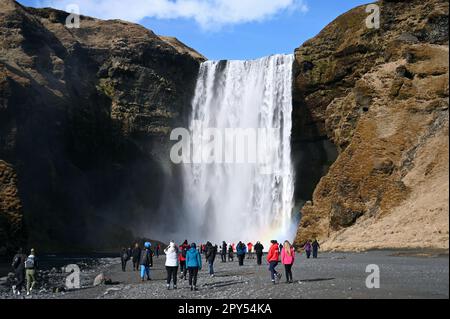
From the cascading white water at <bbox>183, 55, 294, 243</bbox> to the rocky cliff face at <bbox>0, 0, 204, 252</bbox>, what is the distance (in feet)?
15.1

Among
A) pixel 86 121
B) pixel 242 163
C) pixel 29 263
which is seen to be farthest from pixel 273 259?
pixel 86 121

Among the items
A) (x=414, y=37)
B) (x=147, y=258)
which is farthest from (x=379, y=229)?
(x=414, y=37)

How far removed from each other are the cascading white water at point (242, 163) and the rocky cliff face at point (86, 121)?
4606mm

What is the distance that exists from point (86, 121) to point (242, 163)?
25278 mm

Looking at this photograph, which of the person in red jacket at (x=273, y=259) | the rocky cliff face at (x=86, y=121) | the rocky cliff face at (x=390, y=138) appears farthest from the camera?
the rocky cliff face at (x=86, y=121)

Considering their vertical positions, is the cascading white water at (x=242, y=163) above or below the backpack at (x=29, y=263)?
above

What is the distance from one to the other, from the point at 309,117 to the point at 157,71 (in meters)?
30.1

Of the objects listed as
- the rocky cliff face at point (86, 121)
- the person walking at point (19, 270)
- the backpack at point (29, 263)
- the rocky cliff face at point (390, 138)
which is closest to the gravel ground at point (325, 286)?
the person walking at point (19, 270)

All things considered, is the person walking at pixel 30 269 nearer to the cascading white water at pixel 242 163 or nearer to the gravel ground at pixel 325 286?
the gravel ground at pixel 325 286

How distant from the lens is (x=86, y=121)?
88.4 metres

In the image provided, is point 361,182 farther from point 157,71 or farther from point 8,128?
point 157,71

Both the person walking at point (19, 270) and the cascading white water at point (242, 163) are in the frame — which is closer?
the person walking at point (19, 270)

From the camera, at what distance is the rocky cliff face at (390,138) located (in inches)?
1490

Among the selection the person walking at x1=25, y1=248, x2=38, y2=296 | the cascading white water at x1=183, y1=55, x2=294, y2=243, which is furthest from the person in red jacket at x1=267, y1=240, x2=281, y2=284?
the cascading white water at x1=183, y1=55, x2=294, y2=243
